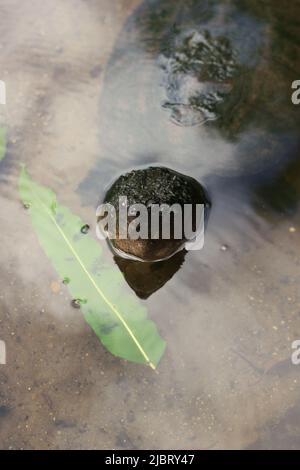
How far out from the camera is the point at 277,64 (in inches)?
134

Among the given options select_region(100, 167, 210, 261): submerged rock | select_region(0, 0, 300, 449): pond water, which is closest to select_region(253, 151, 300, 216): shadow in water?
select_region(0, 0, 300, 449): pond water

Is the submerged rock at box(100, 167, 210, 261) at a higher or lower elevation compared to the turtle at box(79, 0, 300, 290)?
lower

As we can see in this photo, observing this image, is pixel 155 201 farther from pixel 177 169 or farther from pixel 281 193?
pixel 281 193

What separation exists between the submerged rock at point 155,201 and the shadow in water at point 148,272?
4 centimetres

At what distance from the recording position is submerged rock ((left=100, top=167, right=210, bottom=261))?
294cm

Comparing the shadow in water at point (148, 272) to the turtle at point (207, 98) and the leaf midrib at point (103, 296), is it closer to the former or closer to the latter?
the leaf midrib at point (103, 296)

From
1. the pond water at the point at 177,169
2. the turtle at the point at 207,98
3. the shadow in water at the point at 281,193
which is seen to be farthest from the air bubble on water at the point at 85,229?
the shadow in water at the point at 281,193

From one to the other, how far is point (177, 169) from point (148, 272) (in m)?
0.64

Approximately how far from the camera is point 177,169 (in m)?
3.25

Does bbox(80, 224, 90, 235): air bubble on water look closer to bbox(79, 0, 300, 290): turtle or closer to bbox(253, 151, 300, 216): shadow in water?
bbox(79, 0, 300, 290): turtle

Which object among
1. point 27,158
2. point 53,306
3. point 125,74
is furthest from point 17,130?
point 53,306

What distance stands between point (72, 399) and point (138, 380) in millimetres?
372
